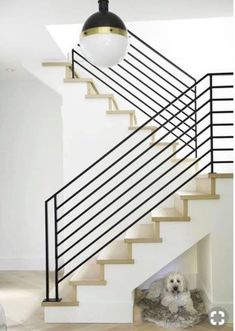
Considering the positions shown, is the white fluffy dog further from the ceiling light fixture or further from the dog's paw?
the ceiling light fixture

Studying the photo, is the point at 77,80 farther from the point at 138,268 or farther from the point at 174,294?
the point at 174,294

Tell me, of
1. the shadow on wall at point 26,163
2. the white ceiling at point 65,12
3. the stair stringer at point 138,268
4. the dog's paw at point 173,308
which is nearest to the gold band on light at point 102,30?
the white ceiling at point 65,12

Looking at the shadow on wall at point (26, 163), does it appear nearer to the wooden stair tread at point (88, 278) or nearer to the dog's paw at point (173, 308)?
the wooden stair tread at point (88, 278)

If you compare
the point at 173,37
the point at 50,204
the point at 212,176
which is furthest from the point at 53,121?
the point at 212,176

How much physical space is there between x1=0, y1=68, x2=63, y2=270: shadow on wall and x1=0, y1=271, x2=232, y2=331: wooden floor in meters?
0.70

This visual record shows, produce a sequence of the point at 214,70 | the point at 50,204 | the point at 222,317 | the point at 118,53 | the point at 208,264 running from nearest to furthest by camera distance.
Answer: the point at 118,53, the point at 222,317, the point at 208,264, the point at 214,70, the point at 50,204

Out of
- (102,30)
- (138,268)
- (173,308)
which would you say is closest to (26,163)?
(138,268)

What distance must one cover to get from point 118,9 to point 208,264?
2.63m

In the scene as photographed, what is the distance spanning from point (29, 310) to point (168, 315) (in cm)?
143

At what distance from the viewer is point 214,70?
548 centimetres

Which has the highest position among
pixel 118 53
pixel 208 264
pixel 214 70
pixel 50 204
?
pixel 214 70

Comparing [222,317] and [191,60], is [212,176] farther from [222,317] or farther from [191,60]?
[191,60]

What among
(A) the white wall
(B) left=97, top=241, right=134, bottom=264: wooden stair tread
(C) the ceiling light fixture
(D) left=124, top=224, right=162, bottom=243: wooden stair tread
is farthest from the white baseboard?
(C) the ceiling light fixture

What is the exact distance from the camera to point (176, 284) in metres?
3.87
